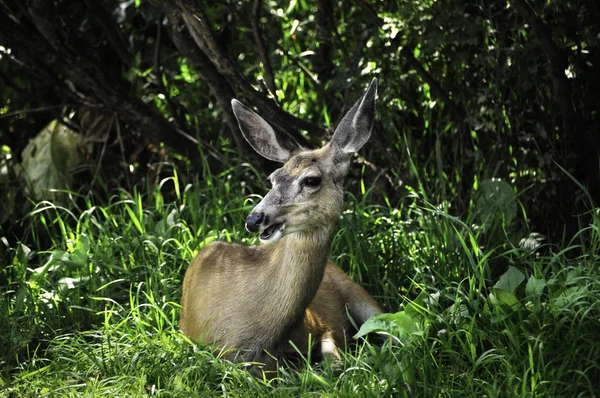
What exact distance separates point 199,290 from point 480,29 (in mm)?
2117

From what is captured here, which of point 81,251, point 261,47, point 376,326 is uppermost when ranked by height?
point 261,47

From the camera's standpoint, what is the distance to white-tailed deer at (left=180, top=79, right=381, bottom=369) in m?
3.95

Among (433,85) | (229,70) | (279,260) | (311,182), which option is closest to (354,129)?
(311,182)

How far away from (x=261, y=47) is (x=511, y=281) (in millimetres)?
2648

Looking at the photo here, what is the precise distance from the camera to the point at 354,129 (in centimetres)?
423

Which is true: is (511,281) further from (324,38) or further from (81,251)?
(324,38)

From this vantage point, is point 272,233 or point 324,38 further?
point 324,38

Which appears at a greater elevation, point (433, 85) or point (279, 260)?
point (433, 85)

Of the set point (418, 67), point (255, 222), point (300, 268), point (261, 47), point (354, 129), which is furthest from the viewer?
point (261, 47)

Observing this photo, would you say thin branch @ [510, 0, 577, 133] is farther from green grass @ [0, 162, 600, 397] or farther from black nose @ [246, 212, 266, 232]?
black nose @ [246, 212, 266, 232]

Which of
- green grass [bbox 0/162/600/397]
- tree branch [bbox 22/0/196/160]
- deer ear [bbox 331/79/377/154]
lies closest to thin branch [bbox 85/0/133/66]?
tree branch [bbox 22/0/196/160]

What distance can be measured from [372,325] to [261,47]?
2.49m

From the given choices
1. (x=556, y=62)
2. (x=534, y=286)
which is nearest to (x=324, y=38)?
(x=556, y=62)

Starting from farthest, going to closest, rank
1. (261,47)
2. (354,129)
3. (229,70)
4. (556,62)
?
(261,47), (229,70), (556,62), (354,129)
